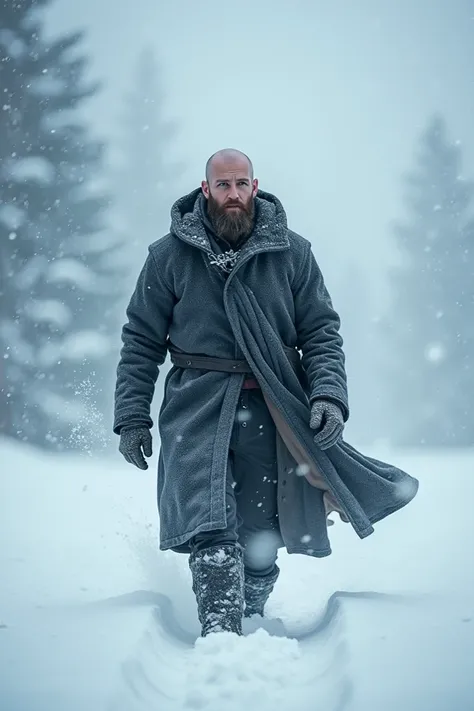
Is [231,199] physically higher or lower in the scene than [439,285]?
lower

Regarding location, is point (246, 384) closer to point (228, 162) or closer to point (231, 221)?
point (231, 221)

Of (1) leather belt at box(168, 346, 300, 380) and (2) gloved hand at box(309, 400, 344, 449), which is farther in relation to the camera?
(1) leather belt at box(168, 346, 300, 380)

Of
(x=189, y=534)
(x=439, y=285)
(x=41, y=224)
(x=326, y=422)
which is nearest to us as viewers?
(x=189, y=534)

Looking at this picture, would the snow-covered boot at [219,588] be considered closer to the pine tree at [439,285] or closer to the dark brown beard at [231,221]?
the dark brown beard at [231,221]

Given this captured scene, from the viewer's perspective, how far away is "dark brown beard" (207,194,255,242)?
335cm

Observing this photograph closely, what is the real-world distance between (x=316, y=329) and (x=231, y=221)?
26.1 inches

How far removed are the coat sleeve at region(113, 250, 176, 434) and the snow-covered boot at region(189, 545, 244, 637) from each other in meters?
0.73

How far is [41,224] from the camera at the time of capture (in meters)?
14.9

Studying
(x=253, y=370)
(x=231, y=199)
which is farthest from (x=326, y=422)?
(x=231, y=199)

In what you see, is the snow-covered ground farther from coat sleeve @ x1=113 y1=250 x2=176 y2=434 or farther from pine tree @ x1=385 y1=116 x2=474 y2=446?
pine tree @ x1=385 y1=116 x2=474 y2=446

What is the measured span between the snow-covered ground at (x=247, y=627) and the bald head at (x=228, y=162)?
201 cm

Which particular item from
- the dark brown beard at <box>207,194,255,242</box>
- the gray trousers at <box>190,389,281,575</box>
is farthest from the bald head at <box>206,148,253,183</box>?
the gray trousers at <box>190,389,281,575</box>

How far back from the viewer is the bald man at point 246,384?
10.7ft

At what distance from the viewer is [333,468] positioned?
3.33 meters
